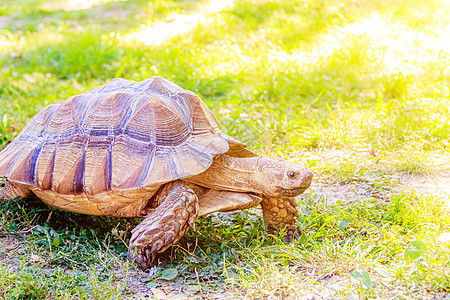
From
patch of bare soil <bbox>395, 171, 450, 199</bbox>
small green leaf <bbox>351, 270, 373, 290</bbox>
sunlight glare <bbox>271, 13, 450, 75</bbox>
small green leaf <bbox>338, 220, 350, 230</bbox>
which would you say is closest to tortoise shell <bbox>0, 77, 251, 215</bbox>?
small green leaf <bbox>338, 220, 350, 230</bbox>

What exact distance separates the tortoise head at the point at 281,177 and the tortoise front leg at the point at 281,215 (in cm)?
13

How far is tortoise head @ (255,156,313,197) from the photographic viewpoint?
8.20 feet

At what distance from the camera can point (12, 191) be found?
9.68 feet

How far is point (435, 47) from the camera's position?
614 cm

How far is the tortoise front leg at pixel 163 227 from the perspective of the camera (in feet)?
7.58

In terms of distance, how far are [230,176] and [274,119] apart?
6.17 ft

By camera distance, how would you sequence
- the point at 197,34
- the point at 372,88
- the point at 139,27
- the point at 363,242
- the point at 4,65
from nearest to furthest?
1. the point at 363,242
2. the point at 372,88
3. the point at 4,65
4. the point at 197,34
5. the point at 139,27

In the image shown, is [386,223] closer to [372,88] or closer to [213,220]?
[213,220]

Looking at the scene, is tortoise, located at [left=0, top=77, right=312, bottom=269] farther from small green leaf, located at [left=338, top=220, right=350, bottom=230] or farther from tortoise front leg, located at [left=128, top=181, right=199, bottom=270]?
small green leaf, located at [left=338, top=220, right=350, bottom=230]

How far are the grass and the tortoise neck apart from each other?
11.4 inches

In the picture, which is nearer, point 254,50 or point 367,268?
point 367,268

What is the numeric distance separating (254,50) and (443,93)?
8.38 feet

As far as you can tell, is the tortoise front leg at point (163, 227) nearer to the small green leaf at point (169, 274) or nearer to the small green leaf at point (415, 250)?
the small green leaf at point (169, 274)

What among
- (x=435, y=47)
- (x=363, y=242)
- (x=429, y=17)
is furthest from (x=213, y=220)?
(x=429, y=17)
